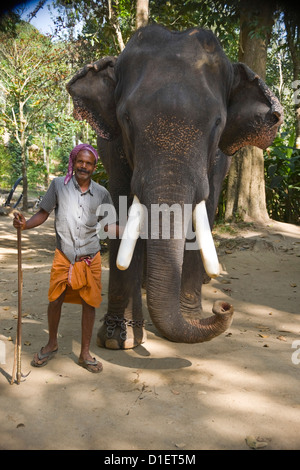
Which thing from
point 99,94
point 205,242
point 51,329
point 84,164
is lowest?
point 51,329

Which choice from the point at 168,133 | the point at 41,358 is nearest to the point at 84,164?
the point at 168,133

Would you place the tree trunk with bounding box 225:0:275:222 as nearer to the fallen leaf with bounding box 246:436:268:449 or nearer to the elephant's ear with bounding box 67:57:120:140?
the elephant's ear with bounding box 67:57:120:140

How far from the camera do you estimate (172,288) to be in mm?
3104

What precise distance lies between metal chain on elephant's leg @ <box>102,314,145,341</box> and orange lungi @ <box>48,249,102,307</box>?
2.17 feet

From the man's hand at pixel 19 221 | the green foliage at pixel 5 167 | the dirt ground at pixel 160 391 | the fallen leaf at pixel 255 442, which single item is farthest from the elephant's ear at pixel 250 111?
the green foliage at pixel 5 167

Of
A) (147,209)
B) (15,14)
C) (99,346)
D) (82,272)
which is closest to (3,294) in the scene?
(99,346)

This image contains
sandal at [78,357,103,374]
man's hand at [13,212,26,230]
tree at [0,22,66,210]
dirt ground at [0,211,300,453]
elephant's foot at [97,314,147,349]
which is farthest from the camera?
tree at [0,22,66,210]

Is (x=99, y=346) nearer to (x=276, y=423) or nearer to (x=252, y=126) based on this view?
(x=276, y=423)

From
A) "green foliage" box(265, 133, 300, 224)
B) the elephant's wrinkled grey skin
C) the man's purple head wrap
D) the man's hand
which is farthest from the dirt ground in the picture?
"green foliage" box(265, 133, 300, 224)

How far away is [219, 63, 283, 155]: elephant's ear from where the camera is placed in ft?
13.5

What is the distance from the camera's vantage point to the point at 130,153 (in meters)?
3.79

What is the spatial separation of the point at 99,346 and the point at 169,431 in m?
1.57

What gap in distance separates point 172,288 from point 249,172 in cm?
643

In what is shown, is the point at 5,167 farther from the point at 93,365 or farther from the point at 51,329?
the point at 93,365
